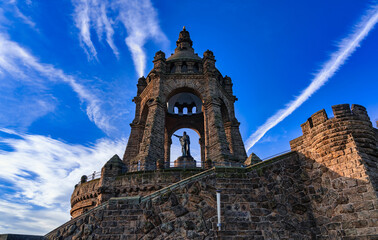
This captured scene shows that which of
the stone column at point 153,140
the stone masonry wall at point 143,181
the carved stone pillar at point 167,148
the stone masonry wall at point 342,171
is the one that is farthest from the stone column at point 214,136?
the carved stone pillar at point 167,148

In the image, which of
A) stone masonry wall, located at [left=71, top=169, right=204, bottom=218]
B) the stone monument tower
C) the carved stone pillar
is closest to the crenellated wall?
stone masonry wall, located at [left=71, top=169, right=204, bottom=218]

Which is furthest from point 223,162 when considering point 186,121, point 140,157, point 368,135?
point 186,121

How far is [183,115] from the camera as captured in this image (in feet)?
95.9

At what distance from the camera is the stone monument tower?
59.9 ft

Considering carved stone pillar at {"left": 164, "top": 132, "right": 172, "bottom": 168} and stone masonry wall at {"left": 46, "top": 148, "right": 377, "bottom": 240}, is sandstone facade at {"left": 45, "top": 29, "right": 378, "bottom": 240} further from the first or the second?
carved stone pillar at {"left": 164, "top": 132, "right": 172, "bottom": 168}

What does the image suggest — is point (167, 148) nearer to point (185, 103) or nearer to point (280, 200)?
point (185, 103)

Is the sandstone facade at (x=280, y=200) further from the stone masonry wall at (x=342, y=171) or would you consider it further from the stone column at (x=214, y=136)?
the stone column at (x=214, y=136)

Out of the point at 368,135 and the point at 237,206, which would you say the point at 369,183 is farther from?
the point at 237,206

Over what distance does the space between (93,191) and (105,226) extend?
861cm

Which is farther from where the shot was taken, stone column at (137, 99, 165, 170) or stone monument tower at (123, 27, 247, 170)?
stone monument tower at (123, 27, 247, 170)

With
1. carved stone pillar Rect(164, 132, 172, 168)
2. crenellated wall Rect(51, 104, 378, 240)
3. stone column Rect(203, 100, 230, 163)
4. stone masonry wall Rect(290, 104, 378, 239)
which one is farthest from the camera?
carved stone pillar Rect(164, 132, 172, 168)

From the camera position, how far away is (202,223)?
8062 mm

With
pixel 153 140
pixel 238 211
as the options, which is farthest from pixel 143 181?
pixel 238 211

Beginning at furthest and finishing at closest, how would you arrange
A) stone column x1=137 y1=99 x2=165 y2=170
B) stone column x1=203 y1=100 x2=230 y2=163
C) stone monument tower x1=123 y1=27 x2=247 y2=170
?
stone monument tower x1=123 y1=27 x2=247 y2=170, stone column x1=203 y1=100 x2=230 y2=163, stone column x1=137 y1=99 x2=165 y2=170
